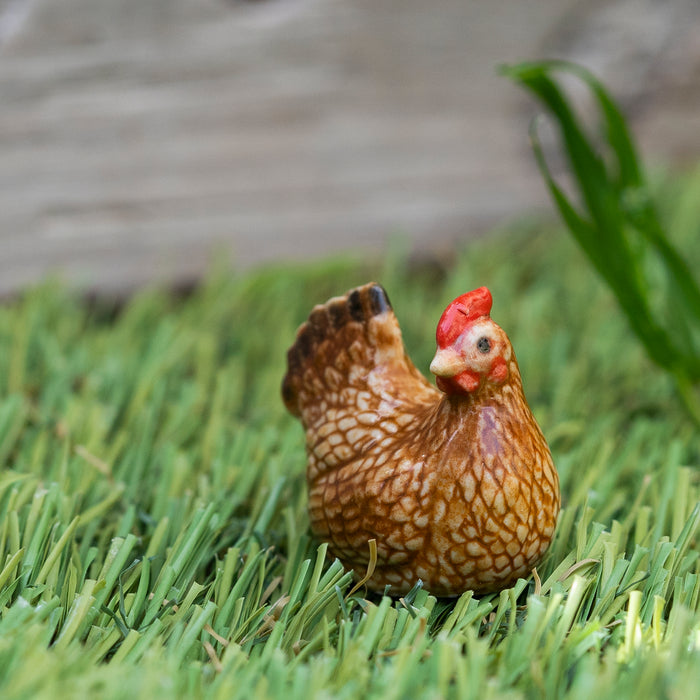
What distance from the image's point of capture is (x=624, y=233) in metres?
1.18

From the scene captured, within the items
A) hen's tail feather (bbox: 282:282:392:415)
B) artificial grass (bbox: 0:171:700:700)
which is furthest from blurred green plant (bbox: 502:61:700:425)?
hen's tail feather (bbox: 282:282:392:415)

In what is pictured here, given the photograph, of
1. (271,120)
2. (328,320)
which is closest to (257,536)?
(328,320)

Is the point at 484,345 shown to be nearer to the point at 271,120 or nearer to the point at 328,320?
the point at 328,320

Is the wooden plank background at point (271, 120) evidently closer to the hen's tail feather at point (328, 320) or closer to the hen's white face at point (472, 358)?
the hen's tail feather at point (328, 320)

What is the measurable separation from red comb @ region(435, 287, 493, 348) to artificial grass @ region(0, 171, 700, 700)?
9.4 inches

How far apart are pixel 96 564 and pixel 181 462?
19 centimetres

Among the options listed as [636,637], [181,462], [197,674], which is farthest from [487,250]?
[197,674]

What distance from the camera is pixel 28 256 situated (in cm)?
164

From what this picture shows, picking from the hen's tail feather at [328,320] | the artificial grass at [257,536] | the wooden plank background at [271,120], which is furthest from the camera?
the wooden plank background at [271,120]

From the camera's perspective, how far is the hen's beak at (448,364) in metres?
0.68

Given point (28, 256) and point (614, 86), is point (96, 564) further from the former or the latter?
point (614, 86)

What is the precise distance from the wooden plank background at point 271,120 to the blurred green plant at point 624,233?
68cm

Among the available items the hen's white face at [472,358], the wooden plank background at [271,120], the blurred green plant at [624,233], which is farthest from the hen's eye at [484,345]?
the wooden plank background at [271,120]

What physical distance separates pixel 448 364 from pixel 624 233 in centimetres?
62
